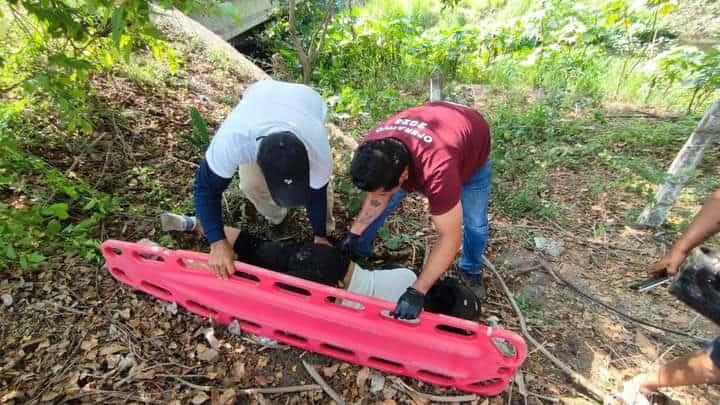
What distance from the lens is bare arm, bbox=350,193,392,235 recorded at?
7.98 feet

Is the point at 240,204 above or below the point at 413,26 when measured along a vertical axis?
below

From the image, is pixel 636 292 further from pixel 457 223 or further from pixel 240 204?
pixel 240 204

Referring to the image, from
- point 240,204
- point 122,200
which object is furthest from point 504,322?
point 122,200

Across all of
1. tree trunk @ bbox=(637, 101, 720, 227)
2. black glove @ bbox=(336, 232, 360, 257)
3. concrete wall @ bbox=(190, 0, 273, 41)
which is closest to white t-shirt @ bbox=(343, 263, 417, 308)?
black glove @ bbox=(336, 232, 360, 257)

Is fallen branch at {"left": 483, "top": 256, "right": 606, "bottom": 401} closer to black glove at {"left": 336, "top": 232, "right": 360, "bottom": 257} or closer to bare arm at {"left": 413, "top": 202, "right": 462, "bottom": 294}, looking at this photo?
bare arm at {"left": 413, "top": 202, "right": 462, "bottom": 294}

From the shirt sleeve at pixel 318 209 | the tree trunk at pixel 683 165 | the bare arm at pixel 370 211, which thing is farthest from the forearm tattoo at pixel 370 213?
the tree trunk at pixel 683 165

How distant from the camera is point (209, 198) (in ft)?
6.79

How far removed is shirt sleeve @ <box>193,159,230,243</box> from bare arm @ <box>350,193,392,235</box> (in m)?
0.88

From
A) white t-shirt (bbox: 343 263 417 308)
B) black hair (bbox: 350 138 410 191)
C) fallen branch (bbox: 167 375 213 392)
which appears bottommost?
fallen branch (bbox: 167 375 213 392)

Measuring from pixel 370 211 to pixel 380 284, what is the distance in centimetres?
48

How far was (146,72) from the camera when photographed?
3.84 meters

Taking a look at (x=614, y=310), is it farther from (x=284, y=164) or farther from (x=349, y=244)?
(x=284, y=164)

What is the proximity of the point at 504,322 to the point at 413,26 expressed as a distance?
559 cm

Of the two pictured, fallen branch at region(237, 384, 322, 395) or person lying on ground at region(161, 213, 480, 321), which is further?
person lying on ground at region(161, 213, 480, 321)
